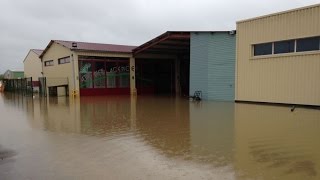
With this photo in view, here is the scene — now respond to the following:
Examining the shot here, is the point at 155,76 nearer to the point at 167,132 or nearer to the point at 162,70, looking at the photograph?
the point at 162,70

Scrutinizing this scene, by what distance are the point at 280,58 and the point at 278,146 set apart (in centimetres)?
865

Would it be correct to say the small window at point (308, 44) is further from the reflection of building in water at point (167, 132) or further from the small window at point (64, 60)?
the small window at point (64, 60)

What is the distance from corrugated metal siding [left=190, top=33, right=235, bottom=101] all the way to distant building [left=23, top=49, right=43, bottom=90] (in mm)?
17951

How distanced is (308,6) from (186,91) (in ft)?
51.8

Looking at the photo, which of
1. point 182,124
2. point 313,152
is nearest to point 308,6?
point 182,124

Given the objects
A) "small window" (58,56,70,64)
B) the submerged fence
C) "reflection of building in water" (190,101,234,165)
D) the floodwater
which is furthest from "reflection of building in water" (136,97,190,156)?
the submerged fence

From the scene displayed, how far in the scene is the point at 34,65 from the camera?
33469mm

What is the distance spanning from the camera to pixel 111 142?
732cm

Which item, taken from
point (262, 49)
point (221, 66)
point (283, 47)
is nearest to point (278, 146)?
point (283, 47)

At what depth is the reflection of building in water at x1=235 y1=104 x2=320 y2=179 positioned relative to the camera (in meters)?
5.02

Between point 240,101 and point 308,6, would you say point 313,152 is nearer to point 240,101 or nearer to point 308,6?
point 308,6

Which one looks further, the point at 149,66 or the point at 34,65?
the point at 34,65

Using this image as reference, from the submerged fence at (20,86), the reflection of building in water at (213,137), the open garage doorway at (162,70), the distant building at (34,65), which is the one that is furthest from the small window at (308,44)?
the distant building at (34,65)

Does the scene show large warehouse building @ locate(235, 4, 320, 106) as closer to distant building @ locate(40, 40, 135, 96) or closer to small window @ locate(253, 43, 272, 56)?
small window @ locate(253, 43, 272, 56)
